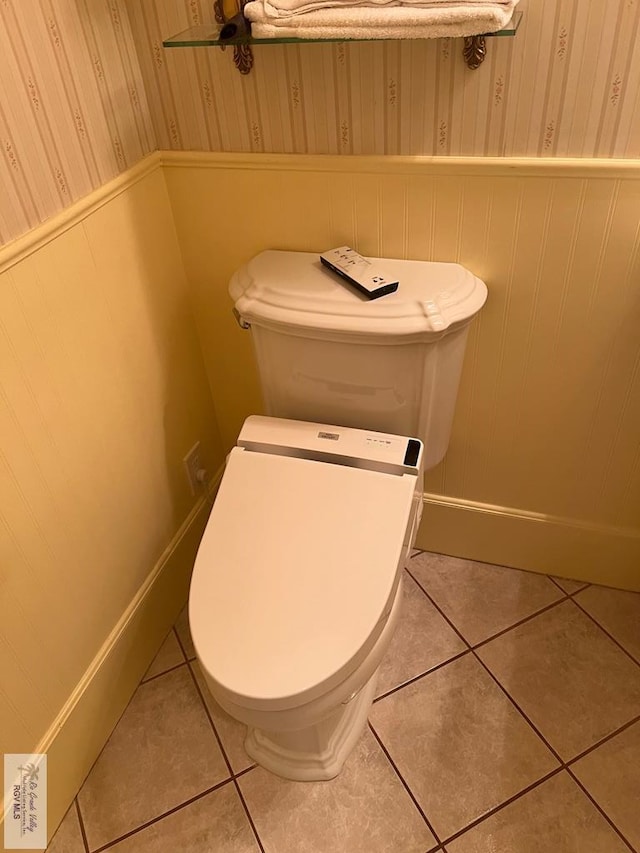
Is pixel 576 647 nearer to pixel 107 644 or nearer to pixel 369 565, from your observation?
pixel 369 565

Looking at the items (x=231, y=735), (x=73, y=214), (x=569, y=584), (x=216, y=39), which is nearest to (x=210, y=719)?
(x=231, y=735)

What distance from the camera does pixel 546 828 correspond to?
114cm

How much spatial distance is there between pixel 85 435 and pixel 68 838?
766 mm

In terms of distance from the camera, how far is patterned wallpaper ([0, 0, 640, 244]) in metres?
0.92

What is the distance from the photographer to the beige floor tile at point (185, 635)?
4.83 feet

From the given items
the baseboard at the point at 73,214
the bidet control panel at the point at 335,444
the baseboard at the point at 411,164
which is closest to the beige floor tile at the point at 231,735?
the bidet control panel at the point at 335,444

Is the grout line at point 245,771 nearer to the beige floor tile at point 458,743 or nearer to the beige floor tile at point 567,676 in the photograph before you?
the beige floor tile at point 458,743

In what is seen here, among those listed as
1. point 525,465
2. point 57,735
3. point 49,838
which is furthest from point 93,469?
point 525,465

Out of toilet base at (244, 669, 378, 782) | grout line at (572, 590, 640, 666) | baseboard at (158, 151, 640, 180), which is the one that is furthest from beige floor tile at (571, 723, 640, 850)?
baseboard at (158, 151, 640, 180)

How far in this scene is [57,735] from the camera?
1.15m

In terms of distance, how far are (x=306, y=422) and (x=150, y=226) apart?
0.50 meters

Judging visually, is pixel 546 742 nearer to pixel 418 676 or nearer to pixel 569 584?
pixel 418 676

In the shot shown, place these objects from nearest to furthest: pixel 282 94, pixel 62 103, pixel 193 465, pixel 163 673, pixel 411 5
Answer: pixel 411 5
pixel 62 103
pixel 282 94
pixel 163 673
pixel 193 465

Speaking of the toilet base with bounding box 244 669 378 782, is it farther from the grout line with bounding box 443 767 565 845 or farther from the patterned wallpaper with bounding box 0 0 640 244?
the patterned wallpaper with bounding box 0 0 640 244
